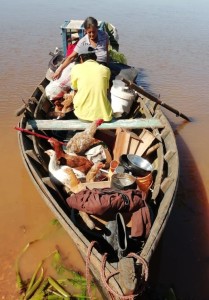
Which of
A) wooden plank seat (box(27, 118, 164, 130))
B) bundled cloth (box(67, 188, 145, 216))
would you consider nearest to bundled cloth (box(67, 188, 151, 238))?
bundled cloth (box(67, 188, 145, 216))

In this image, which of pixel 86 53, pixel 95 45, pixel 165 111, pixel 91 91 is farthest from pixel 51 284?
pixel 165 111

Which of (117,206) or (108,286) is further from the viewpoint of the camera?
(117,206)

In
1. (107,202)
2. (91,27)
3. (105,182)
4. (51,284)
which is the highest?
(91,27)

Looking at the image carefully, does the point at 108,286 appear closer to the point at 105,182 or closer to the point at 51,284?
the point at 51,284

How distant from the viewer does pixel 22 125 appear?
505cm

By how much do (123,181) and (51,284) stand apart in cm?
144

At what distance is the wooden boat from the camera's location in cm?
249

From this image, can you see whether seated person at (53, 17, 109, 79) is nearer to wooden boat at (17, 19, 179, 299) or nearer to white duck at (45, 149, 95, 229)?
wooden boat at (17, 19, 179, 299)

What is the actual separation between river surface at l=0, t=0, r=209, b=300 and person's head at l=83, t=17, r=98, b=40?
2.62 meters

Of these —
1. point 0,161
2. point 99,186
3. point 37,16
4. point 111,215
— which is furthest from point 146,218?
point 37,16

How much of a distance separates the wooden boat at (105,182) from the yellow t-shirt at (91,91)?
186 millimetres

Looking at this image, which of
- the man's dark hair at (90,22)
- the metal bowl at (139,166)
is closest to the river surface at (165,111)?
the metal bowl at (139,166)

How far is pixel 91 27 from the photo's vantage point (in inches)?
212

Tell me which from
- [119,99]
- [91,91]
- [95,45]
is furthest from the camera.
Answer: [95,45]
